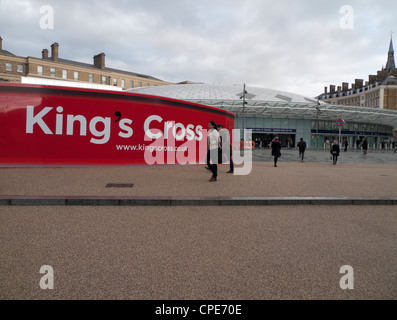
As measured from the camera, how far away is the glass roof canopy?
49094 mm

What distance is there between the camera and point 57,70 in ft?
219

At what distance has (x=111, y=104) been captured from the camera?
13.4 meters

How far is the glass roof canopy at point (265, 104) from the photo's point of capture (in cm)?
4909

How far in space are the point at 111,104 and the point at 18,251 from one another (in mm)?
10020

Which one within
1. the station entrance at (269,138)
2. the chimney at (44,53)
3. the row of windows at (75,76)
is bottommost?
the station entrance at (269,138)

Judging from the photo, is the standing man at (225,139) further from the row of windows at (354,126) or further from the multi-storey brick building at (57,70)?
the multi-storey brick building at (57,70)

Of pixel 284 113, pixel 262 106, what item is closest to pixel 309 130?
pixel 284 113

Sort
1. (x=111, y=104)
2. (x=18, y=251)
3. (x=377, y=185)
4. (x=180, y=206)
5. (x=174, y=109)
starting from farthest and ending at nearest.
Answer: (x=174, y=109) < (x=111, y=104) < (x=377, y=185) < (x=180, y=206) < (x=18, y=251)

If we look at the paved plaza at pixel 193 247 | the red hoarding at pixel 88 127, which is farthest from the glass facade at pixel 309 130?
the paved plaza at pixel 193 247

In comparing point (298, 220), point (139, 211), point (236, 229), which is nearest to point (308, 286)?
point (236, 229)

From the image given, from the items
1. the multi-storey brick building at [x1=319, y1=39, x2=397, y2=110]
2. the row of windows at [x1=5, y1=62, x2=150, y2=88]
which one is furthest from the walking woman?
the multi-storey brick building at [x1=319, y1=39, x2=397, y2=110]

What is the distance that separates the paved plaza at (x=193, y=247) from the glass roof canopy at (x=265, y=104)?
41.8 meters

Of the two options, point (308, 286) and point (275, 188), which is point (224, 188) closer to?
point (275, 188)

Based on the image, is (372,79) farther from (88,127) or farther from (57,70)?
(88,127)
